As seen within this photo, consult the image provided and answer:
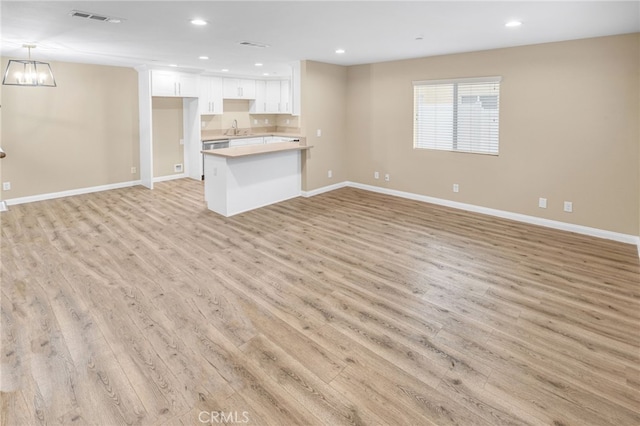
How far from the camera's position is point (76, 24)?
3795 millimetres

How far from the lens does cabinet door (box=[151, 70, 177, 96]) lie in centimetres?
730

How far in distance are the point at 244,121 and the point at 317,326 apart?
315 inches

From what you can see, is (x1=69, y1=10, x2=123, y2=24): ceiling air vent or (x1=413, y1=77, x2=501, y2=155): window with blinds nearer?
(x1=69, y1=10, x2=123, y2=24): ceiling air vent

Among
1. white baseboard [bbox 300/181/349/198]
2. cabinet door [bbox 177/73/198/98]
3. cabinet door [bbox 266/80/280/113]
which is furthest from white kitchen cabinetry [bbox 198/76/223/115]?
white baseboard [bbox 300/181/349/198]

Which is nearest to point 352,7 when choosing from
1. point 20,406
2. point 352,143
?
point 20,406

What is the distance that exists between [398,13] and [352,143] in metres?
4.03

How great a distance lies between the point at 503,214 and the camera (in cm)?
557

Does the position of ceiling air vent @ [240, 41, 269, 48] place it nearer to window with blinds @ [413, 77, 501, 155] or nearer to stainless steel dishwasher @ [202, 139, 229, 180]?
window with blinds @ [413, 77, 501, 155]

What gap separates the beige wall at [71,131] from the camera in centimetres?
604

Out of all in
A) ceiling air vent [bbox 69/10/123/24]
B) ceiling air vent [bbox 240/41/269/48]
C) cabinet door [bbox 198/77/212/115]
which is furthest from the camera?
cabinet door [bbox 198/77/212/115]

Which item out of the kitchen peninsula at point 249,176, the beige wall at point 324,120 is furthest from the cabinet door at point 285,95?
the kitchen peninsula at point 249,176

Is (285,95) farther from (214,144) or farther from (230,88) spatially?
(214,144)

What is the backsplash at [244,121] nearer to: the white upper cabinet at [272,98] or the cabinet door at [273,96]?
the white upper cabinet at [272,98]

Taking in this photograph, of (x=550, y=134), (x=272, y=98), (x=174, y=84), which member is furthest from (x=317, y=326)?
(x=272, y=98)
